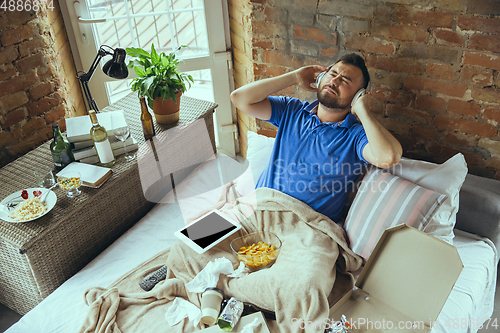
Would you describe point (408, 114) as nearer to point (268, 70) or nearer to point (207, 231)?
point (268, 70)

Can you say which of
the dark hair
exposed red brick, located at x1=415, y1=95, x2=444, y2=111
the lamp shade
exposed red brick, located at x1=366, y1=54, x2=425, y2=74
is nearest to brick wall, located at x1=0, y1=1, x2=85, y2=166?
the lamp shade

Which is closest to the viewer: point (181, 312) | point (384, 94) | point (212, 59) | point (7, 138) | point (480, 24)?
point (181, 312)

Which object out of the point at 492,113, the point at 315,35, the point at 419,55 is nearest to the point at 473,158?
the point at 492,113

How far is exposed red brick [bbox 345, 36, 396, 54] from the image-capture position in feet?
5.58

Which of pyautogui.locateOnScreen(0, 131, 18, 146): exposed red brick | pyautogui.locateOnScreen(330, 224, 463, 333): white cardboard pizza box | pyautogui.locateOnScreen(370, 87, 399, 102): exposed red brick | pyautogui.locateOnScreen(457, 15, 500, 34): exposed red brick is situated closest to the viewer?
pyautogui.locateOnScreen(330, 224, 463, 333): white cardboard pizza box

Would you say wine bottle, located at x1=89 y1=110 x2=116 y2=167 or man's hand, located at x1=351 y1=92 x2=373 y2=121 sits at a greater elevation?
man's hand, located at x1=351 y1=92 x2=373 y2=121

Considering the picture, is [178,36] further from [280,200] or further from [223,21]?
[280,200]

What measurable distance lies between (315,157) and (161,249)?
801 mm

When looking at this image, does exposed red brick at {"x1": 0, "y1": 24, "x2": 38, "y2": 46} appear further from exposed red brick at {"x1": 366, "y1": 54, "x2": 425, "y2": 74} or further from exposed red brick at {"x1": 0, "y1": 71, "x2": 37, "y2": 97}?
exposed red brick at {"x1": 366, "y1": 54, "x2": 425, "y2": 74}

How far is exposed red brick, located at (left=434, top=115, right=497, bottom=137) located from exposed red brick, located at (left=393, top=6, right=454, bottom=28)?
0.41m

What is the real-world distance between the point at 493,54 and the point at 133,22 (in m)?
1.95

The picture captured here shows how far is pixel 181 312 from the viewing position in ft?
4.47

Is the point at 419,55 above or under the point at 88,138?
above

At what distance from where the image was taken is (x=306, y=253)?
1.42 m
